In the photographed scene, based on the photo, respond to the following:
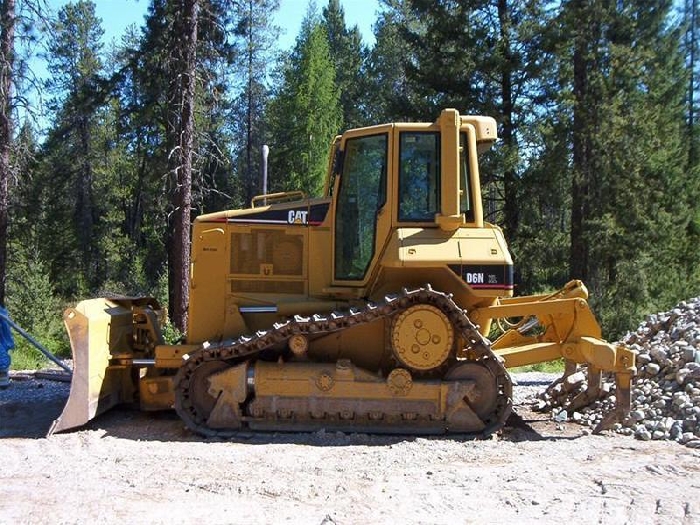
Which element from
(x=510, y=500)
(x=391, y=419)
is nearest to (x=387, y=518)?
(x=510, y=500)

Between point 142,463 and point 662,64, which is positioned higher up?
point 662,64

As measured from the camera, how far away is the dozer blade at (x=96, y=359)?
267 inches

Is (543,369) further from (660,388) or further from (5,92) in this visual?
(5,92)

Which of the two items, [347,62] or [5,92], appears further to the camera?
[347,62]

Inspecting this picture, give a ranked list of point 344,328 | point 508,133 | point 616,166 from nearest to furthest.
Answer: point 344,328 < point 508,133 < point 616,166

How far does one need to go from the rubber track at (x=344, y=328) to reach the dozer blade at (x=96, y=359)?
0.91 m

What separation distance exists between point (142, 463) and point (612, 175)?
18.0m

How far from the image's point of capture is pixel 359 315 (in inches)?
257

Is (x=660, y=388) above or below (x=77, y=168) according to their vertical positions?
below

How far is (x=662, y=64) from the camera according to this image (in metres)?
23.9

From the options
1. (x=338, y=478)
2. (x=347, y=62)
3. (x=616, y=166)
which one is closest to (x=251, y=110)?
(x=347, y=62)

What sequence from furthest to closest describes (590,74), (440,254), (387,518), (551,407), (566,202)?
Result: (566,202) < (590,74) < (551,407) < (440,254) < (387,518)

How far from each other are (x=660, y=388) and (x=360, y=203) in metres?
3.83

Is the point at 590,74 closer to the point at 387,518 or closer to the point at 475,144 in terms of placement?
the point at 475,144
